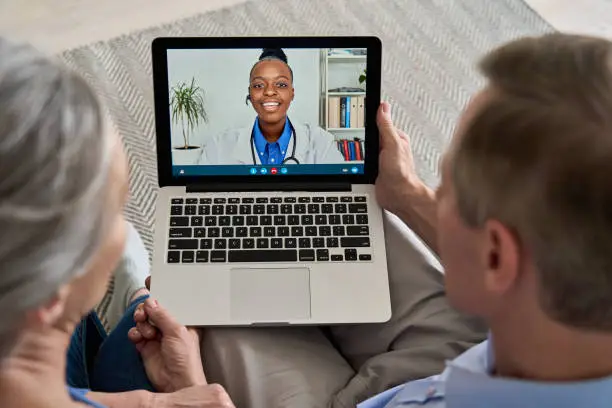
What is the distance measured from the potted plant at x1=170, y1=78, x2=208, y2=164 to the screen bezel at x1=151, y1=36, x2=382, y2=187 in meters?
0.01

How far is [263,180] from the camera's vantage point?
1136 mm

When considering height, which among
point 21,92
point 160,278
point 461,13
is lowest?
point 160,278

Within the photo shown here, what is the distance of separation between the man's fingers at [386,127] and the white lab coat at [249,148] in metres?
0.07

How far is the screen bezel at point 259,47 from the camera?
1069mm

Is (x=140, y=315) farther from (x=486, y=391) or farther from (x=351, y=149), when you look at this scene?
(x=486, y=391)

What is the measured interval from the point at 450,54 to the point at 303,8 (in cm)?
43

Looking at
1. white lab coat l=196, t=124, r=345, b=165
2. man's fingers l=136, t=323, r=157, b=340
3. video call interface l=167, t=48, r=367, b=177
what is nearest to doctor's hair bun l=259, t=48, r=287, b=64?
video call interface l=167, t=48, r=367, b=177

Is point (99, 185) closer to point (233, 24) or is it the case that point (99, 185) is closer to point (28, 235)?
point (28, 235)

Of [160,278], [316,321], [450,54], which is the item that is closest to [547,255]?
[316,321]

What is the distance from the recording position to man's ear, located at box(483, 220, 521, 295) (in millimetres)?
583

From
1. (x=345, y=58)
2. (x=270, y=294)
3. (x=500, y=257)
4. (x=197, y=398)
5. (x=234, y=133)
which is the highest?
(x=345, y=58)

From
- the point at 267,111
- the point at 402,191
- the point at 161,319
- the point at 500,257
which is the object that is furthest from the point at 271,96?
the point at 500,257

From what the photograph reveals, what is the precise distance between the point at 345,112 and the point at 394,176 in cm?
12

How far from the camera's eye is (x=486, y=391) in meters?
0.68
